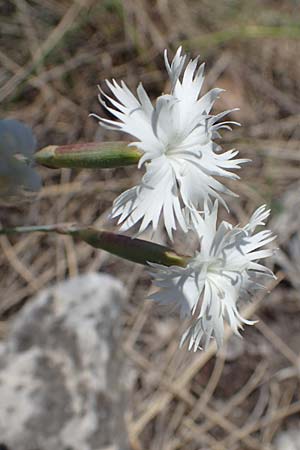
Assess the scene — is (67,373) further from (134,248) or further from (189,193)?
(189,193)

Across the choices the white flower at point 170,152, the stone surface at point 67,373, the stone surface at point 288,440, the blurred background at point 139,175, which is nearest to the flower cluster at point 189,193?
the white flower at point 170,152

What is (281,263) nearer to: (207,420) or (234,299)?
(207,420)

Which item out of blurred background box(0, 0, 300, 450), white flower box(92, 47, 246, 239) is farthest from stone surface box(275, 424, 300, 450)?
white flower box(92, 47, 246, 239)

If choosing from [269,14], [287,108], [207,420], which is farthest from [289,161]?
[207,420]

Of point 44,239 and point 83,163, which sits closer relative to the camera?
point 83,163

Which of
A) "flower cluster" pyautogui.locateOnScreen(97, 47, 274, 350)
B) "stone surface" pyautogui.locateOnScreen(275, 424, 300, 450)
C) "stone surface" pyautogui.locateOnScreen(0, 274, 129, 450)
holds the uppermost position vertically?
"flower cluster" pyautogui.locateOnScreen(97, 47, 274, 350)

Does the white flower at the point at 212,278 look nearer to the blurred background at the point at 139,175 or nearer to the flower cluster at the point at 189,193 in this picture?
the flower cluster at the point at 189,193

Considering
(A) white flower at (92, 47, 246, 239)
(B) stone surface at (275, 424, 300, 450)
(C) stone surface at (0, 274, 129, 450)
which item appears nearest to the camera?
(A) white flower at (92, 47, 246, 239)

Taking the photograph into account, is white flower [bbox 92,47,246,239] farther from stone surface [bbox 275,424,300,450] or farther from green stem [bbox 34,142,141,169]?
stone surface [bbox 275,424,300,450]
